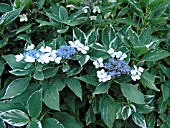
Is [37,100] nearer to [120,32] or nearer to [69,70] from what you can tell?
[69,70]

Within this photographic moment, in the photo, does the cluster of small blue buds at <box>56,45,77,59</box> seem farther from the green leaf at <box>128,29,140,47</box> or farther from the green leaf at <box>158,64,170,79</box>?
the green leaf at <box>158,64,170,79</box>

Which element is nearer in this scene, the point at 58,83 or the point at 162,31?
the point at 58,83

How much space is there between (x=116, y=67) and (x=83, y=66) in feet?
0.63

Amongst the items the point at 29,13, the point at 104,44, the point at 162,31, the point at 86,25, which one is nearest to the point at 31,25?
the point at 29,13

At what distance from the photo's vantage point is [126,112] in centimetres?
146

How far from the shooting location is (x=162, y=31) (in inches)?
70.5

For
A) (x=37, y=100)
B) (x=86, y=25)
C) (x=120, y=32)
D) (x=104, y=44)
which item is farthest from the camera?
(x=86, y=25)

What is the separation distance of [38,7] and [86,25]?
27 cm

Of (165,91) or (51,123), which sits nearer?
(51,123)

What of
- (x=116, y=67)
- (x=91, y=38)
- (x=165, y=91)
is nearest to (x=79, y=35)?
(x=91, y=38)

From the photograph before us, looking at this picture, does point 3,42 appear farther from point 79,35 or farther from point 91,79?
point 91,79

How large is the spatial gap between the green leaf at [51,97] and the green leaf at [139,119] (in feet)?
1.32

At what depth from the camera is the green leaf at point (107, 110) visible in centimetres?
135

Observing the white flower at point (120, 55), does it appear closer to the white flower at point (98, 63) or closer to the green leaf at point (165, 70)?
the white flower at point (98, 63)
